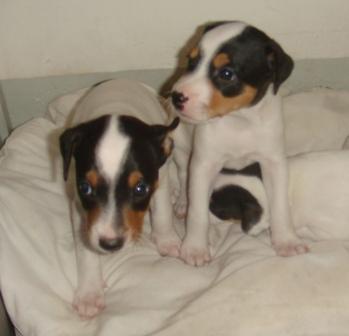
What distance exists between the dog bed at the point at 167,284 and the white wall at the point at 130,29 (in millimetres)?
1036

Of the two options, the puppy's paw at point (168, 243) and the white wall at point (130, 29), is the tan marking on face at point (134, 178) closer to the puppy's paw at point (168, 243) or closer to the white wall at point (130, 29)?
the puppy's paw at point (168, 243)

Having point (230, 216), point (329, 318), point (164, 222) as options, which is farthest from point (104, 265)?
point (329, 318)

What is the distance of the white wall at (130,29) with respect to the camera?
4152mm

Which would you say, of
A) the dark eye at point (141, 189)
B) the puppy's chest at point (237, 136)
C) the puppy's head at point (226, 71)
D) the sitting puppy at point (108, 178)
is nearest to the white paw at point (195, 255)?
the sitting puppy at point (108, 178)

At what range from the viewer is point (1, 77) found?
4387 mm

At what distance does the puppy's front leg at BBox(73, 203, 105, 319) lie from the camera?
3.08 meters

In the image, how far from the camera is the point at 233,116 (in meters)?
3.21

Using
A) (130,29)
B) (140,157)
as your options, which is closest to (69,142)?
(140,157)

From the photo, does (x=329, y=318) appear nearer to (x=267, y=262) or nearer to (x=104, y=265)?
(x=267, y=262)

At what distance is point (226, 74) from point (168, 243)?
1.01 metres

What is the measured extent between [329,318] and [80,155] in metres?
1.30

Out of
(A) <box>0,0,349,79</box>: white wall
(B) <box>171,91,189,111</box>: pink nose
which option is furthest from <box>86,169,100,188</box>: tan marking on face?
(A) <box>0,0,349,79</box>: white wall

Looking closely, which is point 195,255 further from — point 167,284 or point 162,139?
point 162,139

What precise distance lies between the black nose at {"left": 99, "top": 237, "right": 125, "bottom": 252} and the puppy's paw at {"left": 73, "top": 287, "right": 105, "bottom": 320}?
49 cm
